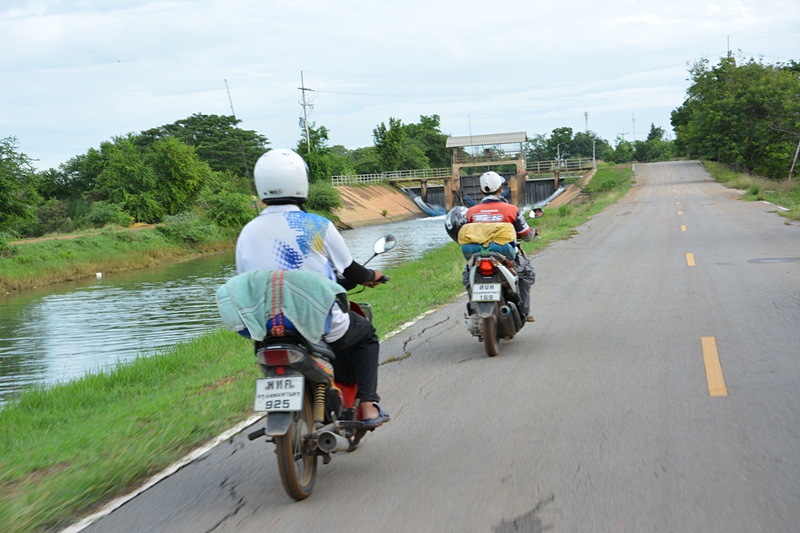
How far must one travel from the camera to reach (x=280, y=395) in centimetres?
427

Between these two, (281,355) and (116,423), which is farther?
(116,423)

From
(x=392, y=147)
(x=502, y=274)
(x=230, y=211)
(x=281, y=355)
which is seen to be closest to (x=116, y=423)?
(x=281, y=355)

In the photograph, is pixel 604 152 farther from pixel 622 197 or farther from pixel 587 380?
pixel 587 380

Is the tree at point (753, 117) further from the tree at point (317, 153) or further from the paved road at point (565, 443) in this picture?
the paved road at point (565, 443)

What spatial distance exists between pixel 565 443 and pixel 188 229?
146ft

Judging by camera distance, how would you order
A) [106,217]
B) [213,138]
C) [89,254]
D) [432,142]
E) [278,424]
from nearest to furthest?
[278,424] < [89,254] < [106,217] < [213,138] < [432,142]

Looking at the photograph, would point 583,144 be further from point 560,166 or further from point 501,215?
point 501,215

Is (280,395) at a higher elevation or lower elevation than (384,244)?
lower

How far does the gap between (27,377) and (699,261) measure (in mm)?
12717

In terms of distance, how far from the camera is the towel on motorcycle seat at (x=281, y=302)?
14.3 ft

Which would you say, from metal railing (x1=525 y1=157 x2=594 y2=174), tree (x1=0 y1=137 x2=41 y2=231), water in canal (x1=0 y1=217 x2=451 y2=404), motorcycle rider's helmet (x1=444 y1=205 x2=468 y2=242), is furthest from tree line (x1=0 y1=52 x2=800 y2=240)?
motorcycle rider's helmet (x1=444 y1=205 x2=468 y2=242)

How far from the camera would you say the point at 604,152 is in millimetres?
152500

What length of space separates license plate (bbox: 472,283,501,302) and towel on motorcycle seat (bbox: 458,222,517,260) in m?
0.47

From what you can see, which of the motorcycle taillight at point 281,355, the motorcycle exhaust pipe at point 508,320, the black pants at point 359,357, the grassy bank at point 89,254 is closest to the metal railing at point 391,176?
the grassy bank at point 89,254
